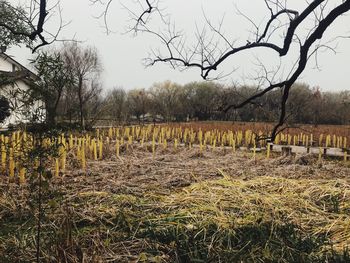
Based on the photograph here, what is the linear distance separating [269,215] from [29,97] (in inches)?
134

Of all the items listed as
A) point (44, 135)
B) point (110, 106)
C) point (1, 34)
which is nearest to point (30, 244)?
point (44, 135)

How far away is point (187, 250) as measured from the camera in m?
4.08

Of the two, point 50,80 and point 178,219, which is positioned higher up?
point 50,80

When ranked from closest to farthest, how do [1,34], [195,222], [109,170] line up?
[195,222] < [109,170] < [1,34]

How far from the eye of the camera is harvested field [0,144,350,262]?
3932mm

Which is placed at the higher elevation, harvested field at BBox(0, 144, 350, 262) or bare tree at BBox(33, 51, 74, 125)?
bare tree at BBox(33, 51, 74, 125)

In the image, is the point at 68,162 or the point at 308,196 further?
the point at 68,162

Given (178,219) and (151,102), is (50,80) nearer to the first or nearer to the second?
(178,219)

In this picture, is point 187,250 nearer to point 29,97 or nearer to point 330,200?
point 29,97

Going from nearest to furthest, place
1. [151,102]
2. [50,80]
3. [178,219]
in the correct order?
[50,80], [178,219], [151,102]

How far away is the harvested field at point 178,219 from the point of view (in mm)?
3932

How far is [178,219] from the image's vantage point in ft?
15.7

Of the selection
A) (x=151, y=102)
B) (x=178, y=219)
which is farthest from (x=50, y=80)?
(x=151, y=102)

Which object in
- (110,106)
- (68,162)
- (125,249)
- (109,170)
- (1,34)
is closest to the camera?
(125,249)
